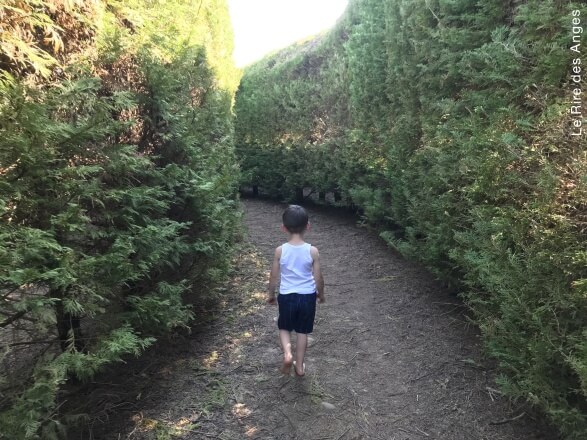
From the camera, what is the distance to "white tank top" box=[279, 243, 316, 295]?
391 cm

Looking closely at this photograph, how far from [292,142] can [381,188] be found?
4.62m

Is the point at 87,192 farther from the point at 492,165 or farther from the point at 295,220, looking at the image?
the point at 492,165

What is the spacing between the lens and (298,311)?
12.8 ft

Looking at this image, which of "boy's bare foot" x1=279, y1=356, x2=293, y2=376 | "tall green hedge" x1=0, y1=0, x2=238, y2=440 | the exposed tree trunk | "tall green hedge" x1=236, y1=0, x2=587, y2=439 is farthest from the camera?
"boy's bare foot" x1=279, y1=356, x2=293, y2=376

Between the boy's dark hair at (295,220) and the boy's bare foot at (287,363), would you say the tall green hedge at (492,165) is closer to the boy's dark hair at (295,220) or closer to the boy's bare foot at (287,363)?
the boy's dark hair at (295,220)

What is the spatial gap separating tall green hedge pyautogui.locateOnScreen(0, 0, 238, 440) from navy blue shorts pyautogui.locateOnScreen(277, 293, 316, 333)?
3.04 ft

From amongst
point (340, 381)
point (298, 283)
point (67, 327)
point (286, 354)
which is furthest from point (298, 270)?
point (67, 327)

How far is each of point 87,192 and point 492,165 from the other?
316cm

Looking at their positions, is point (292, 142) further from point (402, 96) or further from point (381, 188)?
point (402, 96)

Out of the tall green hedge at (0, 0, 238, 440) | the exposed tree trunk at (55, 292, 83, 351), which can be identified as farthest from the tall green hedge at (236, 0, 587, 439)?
the exposed tree trunk at (55, 292, 83, 351)

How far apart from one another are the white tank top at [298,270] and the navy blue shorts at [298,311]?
2.2 inches

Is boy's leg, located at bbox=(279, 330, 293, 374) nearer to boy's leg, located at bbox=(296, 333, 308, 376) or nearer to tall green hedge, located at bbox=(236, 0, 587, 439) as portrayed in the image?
boy's leg, located at bbox=(296, 333, 308, 376)

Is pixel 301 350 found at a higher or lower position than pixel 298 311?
lower

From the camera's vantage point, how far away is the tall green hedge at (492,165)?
8.74ft
